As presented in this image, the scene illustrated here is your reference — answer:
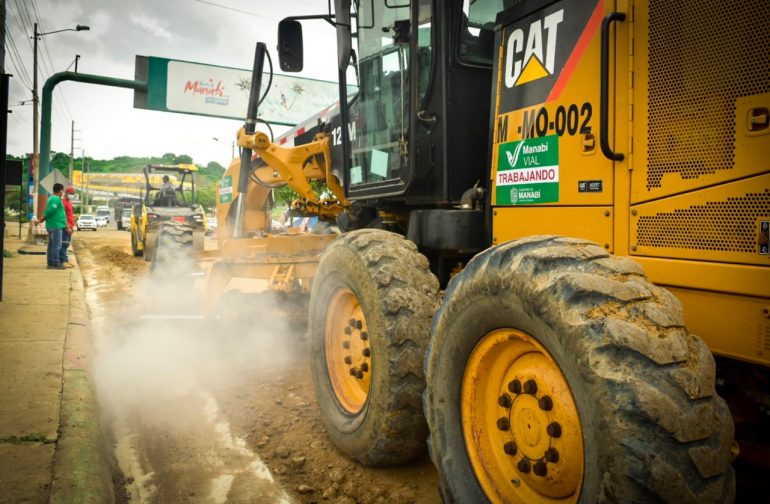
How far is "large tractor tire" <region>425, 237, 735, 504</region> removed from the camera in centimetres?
182

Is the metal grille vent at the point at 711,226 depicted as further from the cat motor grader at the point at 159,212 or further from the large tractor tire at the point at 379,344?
the cat motor grader at the point at 159,212

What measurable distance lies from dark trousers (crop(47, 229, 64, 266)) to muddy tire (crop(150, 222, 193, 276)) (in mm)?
5082

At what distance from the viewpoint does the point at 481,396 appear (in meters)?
2.71

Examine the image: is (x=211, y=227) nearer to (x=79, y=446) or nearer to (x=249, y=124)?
(x=249, y=124)

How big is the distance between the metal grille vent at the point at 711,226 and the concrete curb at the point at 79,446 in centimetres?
306

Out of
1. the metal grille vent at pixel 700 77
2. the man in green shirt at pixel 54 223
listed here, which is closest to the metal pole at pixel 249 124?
the metal grille vent at pixel 700 77

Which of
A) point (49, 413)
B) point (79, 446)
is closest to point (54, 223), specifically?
point (49, 413)

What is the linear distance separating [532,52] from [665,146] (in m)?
0.90

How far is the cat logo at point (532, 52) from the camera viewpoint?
2826 mm

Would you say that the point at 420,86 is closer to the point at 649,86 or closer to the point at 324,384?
the point at 649,86

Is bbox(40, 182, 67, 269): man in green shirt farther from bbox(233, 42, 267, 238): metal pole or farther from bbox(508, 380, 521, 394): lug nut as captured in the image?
bbox(508, 380, 521, 394): lug nut

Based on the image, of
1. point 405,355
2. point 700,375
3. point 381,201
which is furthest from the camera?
point 381,201

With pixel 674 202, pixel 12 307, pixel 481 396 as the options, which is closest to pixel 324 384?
pixel 481 396

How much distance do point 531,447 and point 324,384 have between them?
2081 mm
